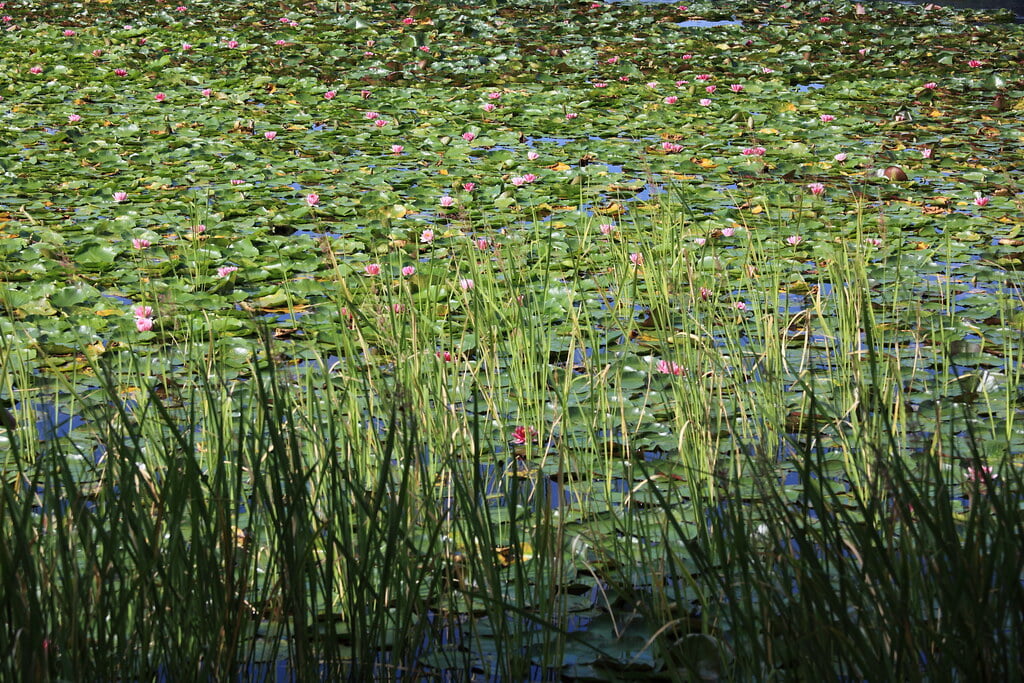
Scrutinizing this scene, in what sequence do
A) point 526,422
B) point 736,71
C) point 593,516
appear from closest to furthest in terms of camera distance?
1. point 593,516
2. point 526,422
3. point 736,71

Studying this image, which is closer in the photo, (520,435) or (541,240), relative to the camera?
(520,435)

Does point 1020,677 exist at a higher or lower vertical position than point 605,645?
higher

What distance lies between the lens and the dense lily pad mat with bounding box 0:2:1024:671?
216 cm

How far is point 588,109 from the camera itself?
22.7 ft

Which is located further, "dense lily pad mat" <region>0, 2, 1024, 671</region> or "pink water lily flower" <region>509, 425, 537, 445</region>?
"pink water lily flower" <region>509, 425, 537, 445</region>

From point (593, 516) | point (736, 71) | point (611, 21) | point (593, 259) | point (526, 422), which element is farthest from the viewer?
point (611, 21)

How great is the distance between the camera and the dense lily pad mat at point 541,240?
216 cm

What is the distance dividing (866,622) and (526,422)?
1127mm

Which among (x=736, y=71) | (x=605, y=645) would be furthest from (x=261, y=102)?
(x=605, y=645)

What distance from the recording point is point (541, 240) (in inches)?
154

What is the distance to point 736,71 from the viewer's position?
26.9 ft

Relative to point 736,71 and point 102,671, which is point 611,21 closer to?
point 736,71

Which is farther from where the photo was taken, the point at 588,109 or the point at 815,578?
the point at 588,109

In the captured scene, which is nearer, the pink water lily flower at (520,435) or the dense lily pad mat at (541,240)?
the dense lily pad mat at (541,240)
